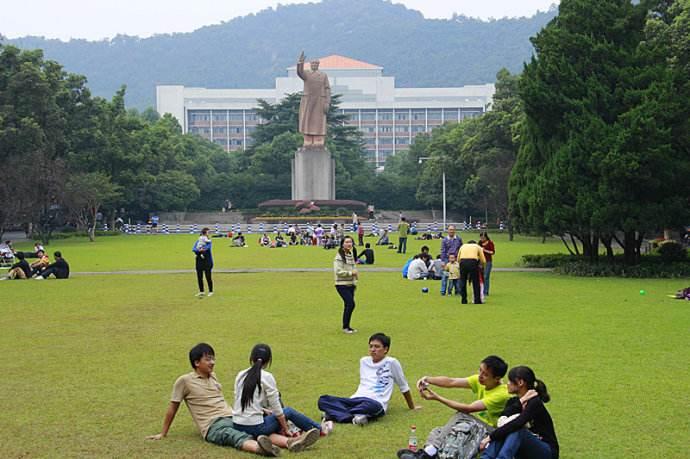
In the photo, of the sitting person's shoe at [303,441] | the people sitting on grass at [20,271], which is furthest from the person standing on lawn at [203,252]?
the sitting person's shoe at [303,441]

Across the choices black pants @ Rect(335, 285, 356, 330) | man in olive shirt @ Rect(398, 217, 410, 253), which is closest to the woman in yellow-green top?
black pants @ Rect(335, 285, 356, 330)

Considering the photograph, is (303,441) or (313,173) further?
(313,173)

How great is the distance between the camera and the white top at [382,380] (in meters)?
8.87

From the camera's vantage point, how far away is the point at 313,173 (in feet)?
230

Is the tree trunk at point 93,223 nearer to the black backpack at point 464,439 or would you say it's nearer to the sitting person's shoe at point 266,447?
the sitting person's shoe at point 266,447

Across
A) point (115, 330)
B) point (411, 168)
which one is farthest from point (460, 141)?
point (115, 330)

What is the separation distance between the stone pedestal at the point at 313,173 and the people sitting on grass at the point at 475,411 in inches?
2432

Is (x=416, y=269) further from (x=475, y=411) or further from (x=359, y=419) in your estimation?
(x=475, y=411)

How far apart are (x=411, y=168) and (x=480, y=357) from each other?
79.7m

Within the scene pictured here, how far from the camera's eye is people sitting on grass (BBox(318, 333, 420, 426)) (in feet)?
28.3

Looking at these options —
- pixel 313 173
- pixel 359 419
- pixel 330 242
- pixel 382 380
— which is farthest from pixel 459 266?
pixel 313 173

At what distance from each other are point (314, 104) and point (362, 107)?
7534cm

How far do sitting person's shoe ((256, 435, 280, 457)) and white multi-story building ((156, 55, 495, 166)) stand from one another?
5312 inches

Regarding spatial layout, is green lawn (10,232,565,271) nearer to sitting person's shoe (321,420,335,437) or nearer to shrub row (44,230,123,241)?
shrub row (44,230,123,241)
